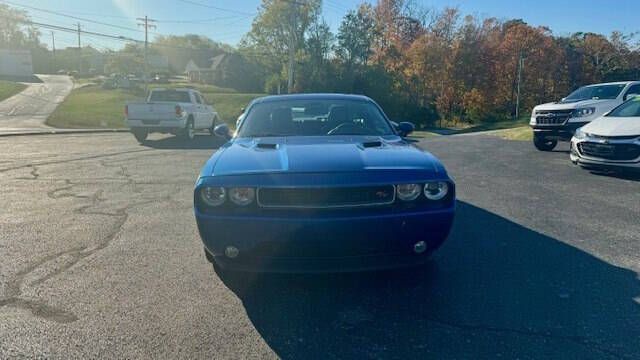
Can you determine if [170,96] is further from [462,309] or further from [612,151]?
[462,309]

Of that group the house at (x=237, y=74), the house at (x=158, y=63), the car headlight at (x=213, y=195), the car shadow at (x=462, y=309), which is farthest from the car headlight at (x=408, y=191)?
the house at (x=158, y=63)

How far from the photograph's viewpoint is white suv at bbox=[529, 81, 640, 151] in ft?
35.9

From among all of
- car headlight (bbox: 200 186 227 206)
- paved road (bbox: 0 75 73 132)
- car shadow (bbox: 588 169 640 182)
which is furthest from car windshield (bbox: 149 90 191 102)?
car headlight (bbox: 200 186 227 206)

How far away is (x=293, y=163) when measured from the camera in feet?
10.9

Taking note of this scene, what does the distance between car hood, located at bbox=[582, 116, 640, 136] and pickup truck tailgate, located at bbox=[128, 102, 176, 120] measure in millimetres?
11579

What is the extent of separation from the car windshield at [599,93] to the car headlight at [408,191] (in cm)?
1035

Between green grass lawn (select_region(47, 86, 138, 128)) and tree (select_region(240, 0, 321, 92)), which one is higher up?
tree (select_region(240, 0, 321, 92))

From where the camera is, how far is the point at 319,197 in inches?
124

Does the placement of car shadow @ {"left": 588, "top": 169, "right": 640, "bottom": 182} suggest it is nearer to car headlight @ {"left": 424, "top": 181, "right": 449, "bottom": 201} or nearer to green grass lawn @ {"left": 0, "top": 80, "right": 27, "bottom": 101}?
car headlight @ {"left": 424, "top": 181, "right": 449, "bottom": 201}

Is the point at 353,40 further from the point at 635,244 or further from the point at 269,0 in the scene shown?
the point at 635,244

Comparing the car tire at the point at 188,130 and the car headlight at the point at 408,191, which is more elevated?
the car headlight at the point at 408,191

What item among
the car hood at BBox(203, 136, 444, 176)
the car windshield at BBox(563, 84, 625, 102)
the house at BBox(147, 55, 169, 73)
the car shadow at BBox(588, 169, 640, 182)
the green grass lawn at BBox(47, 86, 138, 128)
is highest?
the house at BBox(147, 55, 169, 73)

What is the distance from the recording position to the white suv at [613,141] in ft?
25.4

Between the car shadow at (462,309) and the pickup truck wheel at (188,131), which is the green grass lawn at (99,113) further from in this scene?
the car shadow at (462,309)
